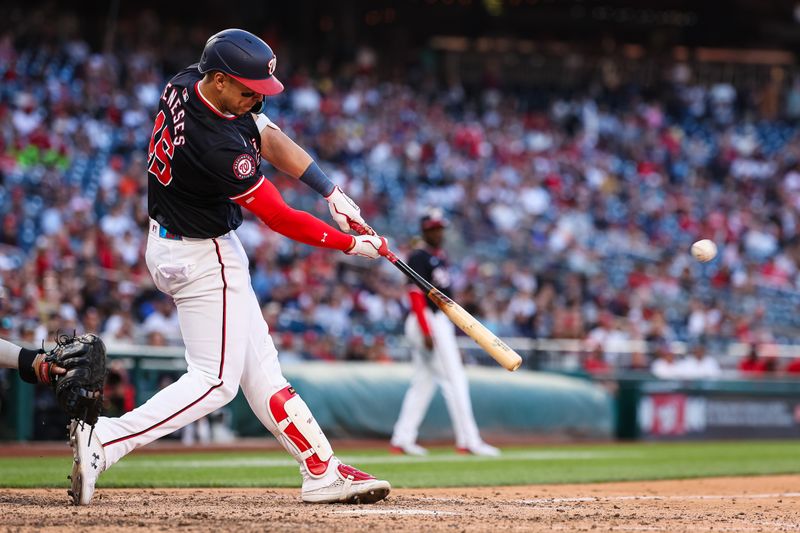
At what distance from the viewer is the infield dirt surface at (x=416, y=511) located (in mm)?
4625

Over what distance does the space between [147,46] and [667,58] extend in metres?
14.4

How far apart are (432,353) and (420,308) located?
1.66 feet

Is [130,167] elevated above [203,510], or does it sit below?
above

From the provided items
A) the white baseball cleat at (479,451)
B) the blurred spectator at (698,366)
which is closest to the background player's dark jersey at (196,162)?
the white baseball cleat at (479,451)

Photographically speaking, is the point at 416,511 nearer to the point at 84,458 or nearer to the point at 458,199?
the point at 84,458

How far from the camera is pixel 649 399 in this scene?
1479cm

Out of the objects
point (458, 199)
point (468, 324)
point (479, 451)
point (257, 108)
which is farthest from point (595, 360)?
point (257, 108)

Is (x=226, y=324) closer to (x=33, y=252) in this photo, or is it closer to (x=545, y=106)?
(x=33, y=252)

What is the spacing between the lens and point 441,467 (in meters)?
9.08

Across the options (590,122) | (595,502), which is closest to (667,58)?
(590,122)

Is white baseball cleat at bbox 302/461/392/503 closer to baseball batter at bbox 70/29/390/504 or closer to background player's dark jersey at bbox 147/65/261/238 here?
baseball batter at bbox 70/29/390/504

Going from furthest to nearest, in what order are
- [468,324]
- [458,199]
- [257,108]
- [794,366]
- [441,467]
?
[458,199], [794,366], [441,467], [468,324], [257,108]

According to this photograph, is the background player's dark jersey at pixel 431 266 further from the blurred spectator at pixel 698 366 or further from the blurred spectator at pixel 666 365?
the blurred spectator at pixel 698 366

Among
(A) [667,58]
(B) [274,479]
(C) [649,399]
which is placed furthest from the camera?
(A) [667,58]
